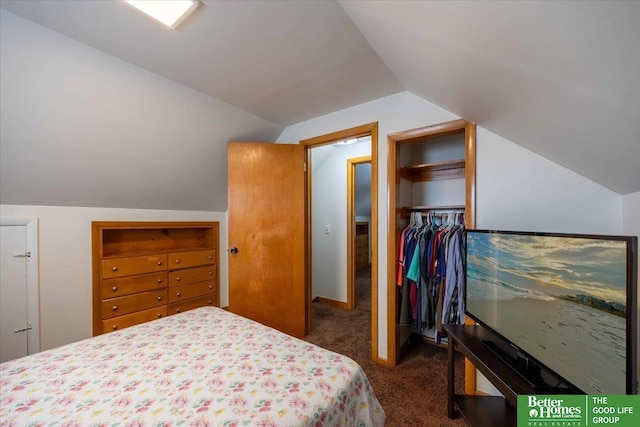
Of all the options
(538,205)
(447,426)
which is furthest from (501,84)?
(447,426)

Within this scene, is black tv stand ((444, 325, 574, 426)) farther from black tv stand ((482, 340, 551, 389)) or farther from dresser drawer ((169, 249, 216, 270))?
dresser drawer ((169, 249, 216, 270))

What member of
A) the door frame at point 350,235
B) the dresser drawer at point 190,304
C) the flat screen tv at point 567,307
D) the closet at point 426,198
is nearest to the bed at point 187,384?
the flat screen tv at point 567,307

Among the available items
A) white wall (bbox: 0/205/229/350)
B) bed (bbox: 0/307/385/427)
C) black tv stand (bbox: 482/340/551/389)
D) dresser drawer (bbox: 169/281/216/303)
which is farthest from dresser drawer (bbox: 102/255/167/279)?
black tv stand (bbox: 482/340/551/389)

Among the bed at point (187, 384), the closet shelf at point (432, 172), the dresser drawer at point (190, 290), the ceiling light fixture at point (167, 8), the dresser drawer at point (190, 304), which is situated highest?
the ceiling light fixture at point (167, 8)

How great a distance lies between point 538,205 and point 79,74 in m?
2.88

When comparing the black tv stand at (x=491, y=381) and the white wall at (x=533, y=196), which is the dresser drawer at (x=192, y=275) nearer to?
the black tv stand at (x=491, y=381)

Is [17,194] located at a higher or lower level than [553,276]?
higher

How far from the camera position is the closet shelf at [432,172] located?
2.21m

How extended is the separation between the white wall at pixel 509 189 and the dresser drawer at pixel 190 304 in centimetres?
210

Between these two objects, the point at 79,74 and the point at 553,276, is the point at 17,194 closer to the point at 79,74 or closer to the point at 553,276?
the point at 79,74

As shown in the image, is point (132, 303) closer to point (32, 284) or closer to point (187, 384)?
point (32, 284)

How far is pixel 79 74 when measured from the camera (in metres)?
1.48

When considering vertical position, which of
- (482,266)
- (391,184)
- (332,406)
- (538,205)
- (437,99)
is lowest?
(332,406)

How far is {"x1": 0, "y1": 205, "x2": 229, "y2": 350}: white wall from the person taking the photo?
1.97 meters
